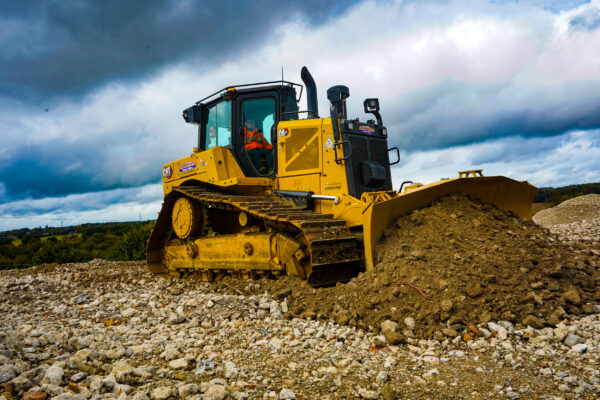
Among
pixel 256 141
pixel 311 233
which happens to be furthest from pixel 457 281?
pixel 256 141

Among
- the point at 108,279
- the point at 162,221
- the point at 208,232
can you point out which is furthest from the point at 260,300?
the point at 108,279

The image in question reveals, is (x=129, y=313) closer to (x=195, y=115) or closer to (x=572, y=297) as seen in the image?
(x=195, y=115)

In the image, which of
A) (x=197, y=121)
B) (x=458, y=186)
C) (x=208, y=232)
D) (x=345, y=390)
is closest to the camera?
(x=345, y=390)

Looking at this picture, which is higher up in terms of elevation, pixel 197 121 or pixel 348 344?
pixel 197 121

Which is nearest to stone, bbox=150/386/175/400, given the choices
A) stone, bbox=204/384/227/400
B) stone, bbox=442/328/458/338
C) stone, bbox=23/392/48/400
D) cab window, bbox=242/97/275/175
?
stone, bbox=204/384/227/400

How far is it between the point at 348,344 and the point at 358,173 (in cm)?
322

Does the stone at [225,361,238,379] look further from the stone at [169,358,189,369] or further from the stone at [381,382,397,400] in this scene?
the stone at [381,382,397,400]

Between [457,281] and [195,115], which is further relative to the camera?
[195,115]

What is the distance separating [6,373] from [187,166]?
223 inches

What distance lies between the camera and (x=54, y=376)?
2.97 m

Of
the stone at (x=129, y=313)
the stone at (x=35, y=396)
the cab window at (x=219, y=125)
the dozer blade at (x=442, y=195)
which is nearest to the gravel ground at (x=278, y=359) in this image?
the stone at (x=35, y=396)

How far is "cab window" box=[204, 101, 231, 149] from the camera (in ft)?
25.0

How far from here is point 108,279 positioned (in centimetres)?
892

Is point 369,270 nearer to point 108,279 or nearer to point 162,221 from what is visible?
point 162,221
